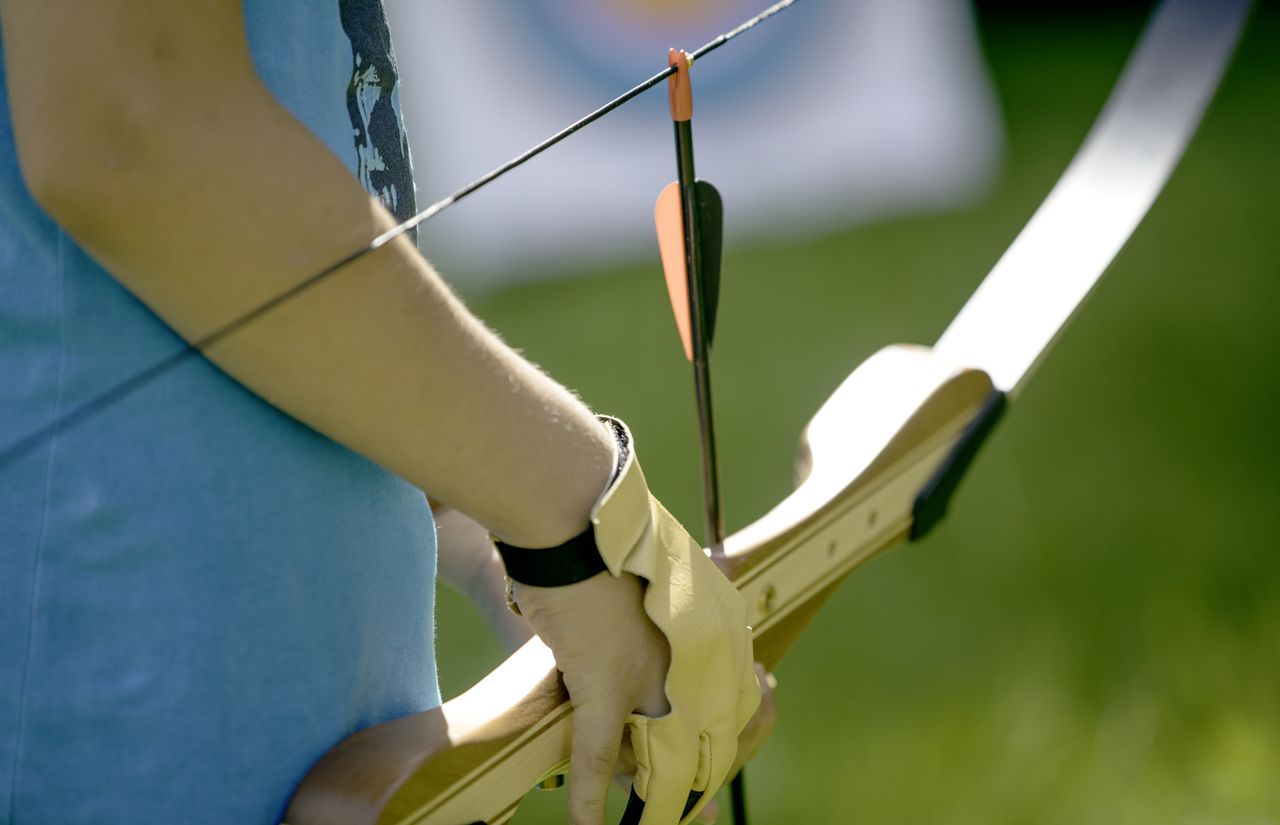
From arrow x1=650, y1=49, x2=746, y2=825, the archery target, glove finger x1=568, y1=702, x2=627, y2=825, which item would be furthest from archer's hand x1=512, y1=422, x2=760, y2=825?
the archery target

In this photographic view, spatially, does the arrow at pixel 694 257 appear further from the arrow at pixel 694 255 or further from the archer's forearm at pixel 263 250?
the archer's forearm at pixel 263 250

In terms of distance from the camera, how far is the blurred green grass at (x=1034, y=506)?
1521 millimetres

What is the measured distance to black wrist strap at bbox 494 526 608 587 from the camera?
53 cm

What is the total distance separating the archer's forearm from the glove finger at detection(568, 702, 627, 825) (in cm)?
9

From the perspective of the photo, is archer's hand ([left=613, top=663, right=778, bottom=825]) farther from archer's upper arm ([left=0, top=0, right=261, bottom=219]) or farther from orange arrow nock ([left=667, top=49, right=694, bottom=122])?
archer's upper arm ([left=0, top=0, right=261, bottom=219])

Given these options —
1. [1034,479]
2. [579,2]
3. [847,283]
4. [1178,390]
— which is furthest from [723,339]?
[579,2]

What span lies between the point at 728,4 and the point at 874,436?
2.39 meters

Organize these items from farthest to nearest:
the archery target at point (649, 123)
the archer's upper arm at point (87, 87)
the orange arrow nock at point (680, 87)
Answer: the archery target at point (649, 123)
the orange arrow nock at point (680, 87)
the archer's upper arm at point (87, 87)

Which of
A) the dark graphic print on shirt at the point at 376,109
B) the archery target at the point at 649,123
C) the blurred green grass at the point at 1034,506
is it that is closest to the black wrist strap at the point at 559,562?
the dark graphic print on shirt at the point at 376,109

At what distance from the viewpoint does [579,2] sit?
9.44 ft

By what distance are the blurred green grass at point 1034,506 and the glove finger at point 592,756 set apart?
0.94 meters

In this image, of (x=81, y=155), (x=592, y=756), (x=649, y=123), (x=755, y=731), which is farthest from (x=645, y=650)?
(x=649, y=123)

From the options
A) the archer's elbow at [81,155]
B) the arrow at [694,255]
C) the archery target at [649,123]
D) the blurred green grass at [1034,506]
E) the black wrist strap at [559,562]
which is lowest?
the blurred green grass at [1034,506]

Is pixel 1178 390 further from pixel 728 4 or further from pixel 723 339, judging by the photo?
pixel 728 4
